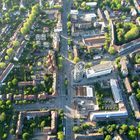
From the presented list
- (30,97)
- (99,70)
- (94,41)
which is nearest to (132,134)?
(99,70)

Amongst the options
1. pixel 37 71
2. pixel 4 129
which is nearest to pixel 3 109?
pixel 4 129

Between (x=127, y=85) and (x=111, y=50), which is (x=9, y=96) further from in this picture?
(x=111, y=50)

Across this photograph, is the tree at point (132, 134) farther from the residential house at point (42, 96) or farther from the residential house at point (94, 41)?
the residential house at point (94, 41)

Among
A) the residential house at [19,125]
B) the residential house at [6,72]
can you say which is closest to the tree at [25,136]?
the residential house at [19,125]

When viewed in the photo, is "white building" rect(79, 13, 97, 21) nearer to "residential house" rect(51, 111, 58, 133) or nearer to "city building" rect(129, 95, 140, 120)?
"city building" rect(129, 95, 140, 120)

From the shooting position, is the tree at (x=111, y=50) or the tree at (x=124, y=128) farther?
the tree at (x=111, y=50)

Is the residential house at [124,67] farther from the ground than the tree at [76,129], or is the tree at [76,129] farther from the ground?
the residential house at [124,67]

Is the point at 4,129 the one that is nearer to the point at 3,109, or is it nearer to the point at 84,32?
the point at 3,109

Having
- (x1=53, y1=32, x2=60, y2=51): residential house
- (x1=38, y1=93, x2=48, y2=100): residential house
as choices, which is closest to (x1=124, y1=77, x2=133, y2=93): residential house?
(x1=38, y1=93, x2=48, y2=100): residential house
